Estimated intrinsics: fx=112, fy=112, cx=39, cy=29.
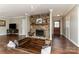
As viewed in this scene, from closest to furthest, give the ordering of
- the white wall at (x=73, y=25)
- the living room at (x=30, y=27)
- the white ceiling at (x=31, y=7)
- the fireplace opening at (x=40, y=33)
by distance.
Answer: the white ceiling at (x=31, y=7) < the white wall at (x=73, y=25) < the living room at (x=30, y=27) < the fireplace opening at (x=40, y=33)

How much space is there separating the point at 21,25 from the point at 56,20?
471 cm

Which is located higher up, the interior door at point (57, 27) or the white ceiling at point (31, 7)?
the white ceiling at point (31, 7)

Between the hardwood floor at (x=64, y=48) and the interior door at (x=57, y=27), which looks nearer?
the hardwood floor at (x=64, y=48)

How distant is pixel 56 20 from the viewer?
49.0 feet

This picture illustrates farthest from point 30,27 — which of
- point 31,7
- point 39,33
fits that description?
point 31,7

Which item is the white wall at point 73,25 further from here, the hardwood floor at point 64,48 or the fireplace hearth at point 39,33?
the fireplace hearth at point 39,33

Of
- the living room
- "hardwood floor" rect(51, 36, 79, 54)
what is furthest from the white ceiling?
"hardwood floor" rect(51, 36, 79, 54)

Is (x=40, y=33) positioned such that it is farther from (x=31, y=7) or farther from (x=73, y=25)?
(x=31, y=7)

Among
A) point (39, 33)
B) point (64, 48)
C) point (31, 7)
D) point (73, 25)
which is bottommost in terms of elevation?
point (64, 48)

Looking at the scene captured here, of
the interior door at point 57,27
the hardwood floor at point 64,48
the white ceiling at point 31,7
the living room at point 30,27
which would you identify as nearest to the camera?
the hardwood floor at point 64,48

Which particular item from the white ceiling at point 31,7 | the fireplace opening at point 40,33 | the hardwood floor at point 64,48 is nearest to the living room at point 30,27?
the fireplace opening at point 40,33
